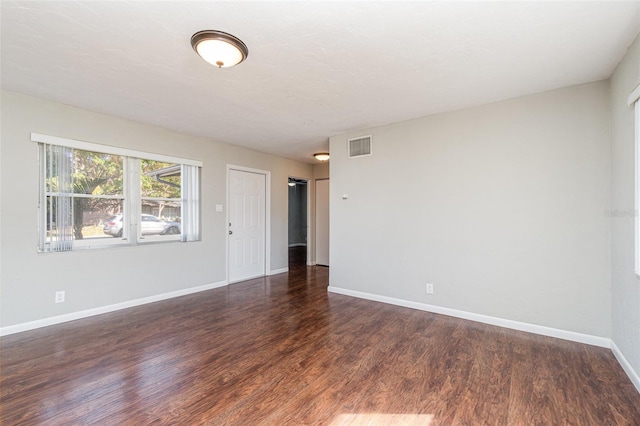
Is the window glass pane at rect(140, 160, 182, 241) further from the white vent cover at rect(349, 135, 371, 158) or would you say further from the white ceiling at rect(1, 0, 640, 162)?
the white vent cover at rect(349, 135, 371, 158)

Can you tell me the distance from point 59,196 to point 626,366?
571 cm

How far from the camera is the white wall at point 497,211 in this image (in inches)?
107

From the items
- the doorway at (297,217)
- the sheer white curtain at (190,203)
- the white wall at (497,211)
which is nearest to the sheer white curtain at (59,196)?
the sheer white curtain at (190,203)

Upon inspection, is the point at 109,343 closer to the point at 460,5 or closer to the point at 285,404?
the point at 285,404

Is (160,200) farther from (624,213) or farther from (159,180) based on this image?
(624,213)

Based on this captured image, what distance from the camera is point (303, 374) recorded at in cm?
221

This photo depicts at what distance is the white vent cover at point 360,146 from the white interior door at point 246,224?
2.20 m

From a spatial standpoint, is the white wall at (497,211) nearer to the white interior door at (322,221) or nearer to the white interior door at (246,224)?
the white interior door at (246,224)

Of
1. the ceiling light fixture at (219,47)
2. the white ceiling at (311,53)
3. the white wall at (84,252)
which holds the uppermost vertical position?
the white ceiling at (311,53)

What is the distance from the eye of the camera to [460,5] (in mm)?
1729

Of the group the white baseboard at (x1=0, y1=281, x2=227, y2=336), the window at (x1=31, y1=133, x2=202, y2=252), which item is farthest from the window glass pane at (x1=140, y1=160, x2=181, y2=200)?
the white baseboard at (x1=0, y1=281, x2=227, y2=336)

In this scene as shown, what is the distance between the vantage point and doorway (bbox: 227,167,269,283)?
17.0 ft

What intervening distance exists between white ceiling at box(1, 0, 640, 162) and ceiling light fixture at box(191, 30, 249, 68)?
0.06 m

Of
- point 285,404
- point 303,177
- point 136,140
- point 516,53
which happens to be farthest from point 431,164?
point 136,140
